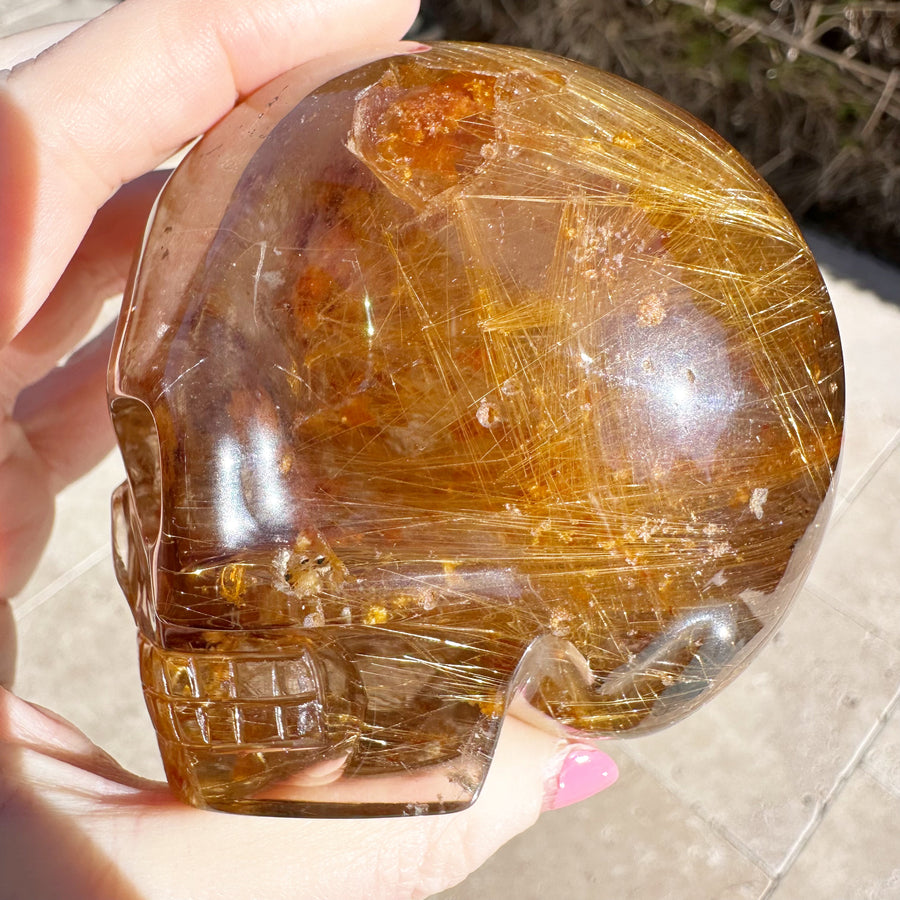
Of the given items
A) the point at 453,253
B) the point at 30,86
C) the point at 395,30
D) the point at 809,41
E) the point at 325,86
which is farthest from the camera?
the point at 809,41

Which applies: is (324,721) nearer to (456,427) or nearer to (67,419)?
(456,427)

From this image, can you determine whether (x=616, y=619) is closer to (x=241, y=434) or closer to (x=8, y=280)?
(x=241, y=434)

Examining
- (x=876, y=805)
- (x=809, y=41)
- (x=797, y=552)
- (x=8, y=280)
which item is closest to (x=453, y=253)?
(x=797, y=552)

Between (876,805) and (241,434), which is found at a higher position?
(241,434)

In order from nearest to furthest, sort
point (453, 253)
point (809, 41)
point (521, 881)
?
point (453, 253)
point (521, 881)
point (809, 41)

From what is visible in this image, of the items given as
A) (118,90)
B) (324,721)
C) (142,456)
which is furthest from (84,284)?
(324,721)

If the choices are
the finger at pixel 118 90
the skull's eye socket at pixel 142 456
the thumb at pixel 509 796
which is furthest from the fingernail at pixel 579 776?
the finger at pixel 118 90

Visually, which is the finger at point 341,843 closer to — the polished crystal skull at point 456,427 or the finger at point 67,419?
the polished crystal skull at point 456,427
